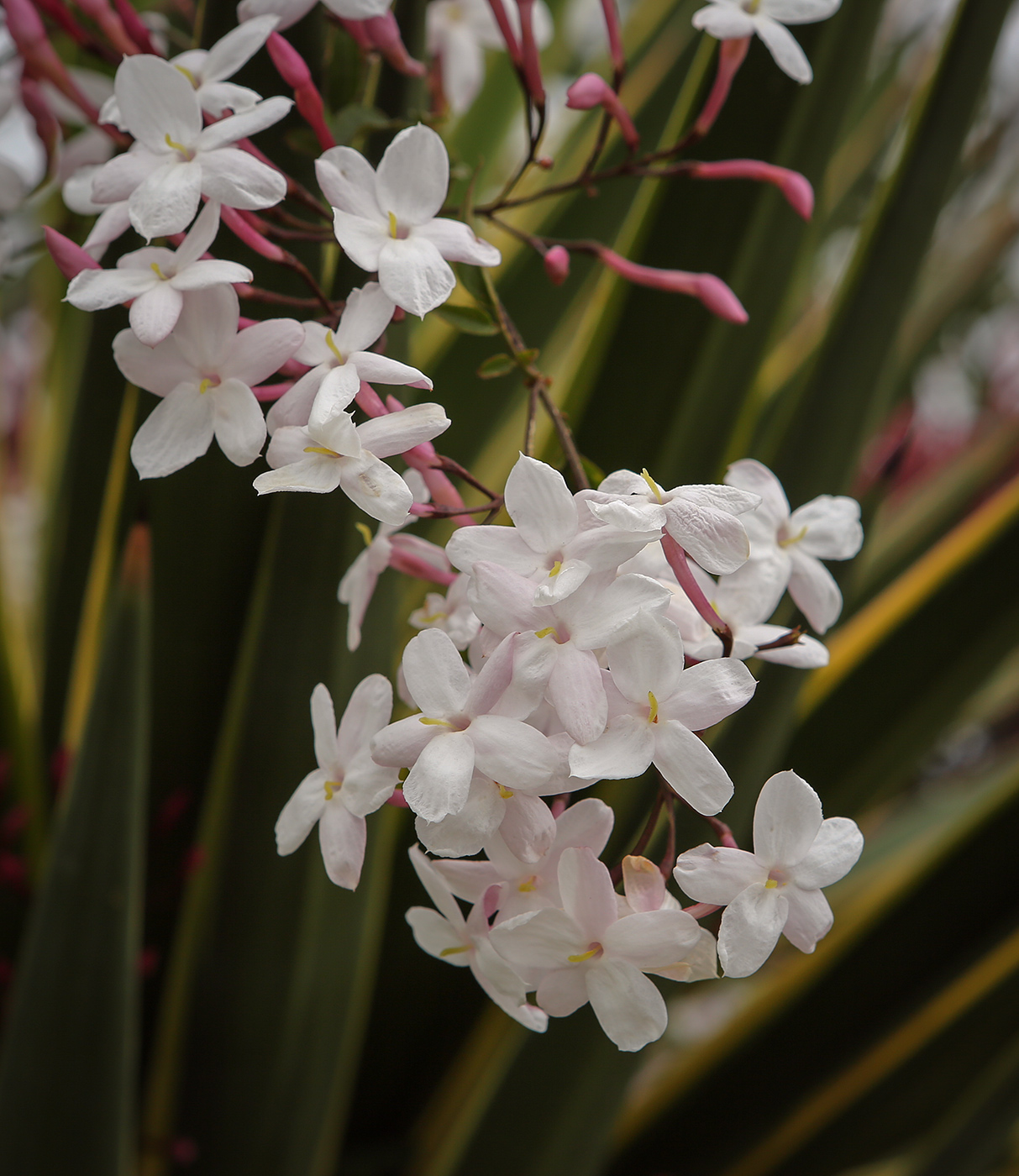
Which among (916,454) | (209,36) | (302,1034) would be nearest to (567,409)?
(209,36)

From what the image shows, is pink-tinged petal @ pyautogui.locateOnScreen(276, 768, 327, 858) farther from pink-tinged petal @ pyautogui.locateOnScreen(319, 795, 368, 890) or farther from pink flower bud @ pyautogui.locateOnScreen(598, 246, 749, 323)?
pink flower bud @ pyautogui.locateOnScreen(598, 246, 749, 323)

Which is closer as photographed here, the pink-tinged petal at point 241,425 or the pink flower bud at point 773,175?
the pink-tinged petal at point 241,425

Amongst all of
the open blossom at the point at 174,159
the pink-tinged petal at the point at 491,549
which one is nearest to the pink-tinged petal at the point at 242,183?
the open blossom at the point at 174,159

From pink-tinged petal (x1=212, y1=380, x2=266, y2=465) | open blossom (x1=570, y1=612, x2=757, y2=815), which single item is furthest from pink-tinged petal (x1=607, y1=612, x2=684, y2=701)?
pink-tinged petal (x1=212, y1=380, x2=266, y2=465)

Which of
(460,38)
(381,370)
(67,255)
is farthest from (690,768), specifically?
(460,38)

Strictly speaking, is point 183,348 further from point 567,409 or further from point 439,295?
point 567,409

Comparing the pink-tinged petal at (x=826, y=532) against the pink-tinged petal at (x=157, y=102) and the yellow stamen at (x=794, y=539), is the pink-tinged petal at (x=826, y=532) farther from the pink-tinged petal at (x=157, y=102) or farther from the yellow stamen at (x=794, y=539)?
the pink-tinged petal at (x=157, y=102)
